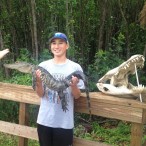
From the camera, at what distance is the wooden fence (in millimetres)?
3264

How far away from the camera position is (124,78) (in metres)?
3.42

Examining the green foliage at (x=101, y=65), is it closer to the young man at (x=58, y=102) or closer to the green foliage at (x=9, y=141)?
the green foliage at (x=9, y=141)

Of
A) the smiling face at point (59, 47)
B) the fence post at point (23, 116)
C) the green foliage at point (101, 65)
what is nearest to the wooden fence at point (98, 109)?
the fence post at point (23, 116)

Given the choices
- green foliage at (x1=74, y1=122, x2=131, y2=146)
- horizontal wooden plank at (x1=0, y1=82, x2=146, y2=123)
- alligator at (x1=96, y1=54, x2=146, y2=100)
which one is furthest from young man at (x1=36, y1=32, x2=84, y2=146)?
green foliage at (x1=74, y1=122, x2=131, y2=146)

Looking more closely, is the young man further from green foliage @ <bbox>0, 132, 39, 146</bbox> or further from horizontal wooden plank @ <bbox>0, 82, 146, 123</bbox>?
green foliage @ <bbox>0, 132, 39, 146</bbox>

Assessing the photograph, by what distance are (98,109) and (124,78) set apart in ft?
1.22

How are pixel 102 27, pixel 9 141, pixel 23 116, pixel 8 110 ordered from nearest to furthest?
pixel 23 116 < pixel 9 141 < pixel 8 110 < pixel 102 27

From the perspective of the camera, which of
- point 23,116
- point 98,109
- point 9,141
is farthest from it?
point 9,141

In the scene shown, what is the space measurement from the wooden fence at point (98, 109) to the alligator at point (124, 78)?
7cm

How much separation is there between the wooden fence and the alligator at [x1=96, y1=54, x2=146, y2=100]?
67mm

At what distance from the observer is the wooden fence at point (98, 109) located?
3264 mm

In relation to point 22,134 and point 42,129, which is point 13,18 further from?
point 42,129

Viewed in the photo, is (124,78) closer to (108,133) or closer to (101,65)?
(108,133)

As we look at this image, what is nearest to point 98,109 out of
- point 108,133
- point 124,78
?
point 124,78
